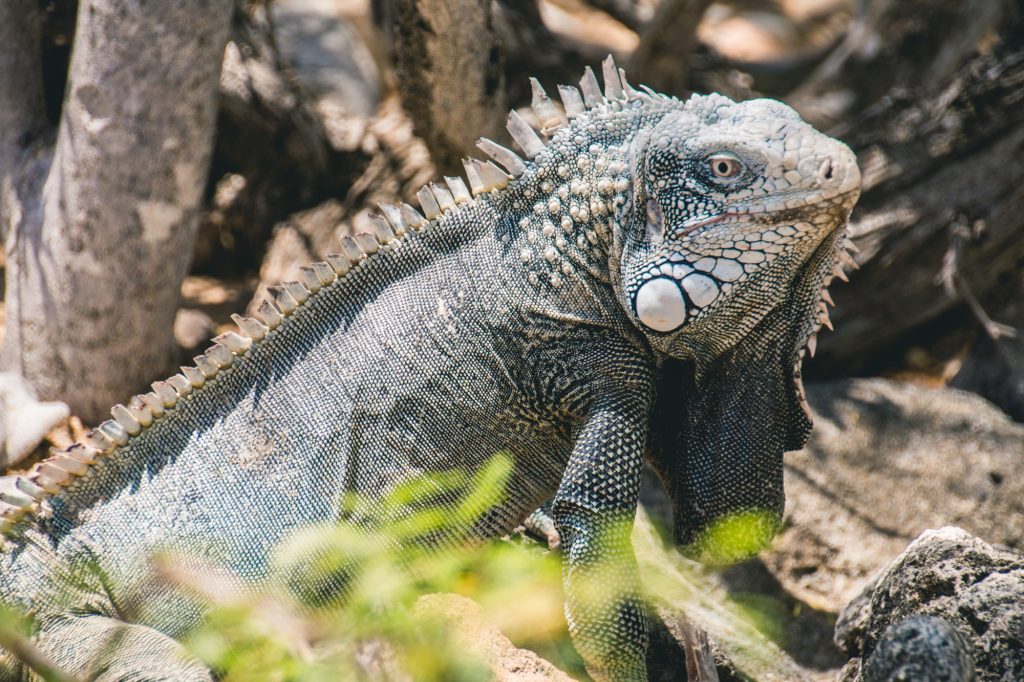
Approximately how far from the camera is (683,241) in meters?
3.60

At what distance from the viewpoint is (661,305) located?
12.0ft

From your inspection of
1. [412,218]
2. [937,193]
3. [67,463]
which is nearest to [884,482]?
[937,193]

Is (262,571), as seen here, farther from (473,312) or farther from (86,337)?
(86,337)

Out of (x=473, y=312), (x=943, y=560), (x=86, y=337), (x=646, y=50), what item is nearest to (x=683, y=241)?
(x=473, y=312)

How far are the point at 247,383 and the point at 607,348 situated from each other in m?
1.55

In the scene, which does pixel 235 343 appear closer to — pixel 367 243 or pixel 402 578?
pixel 367 243

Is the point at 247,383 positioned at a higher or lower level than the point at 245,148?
lower

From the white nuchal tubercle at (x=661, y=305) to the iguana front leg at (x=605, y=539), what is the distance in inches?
14.8

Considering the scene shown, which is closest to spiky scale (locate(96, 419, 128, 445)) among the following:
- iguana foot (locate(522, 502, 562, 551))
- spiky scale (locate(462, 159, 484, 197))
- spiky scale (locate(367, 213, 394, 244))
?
spiky scale (locate(367, 213, 394, 244))

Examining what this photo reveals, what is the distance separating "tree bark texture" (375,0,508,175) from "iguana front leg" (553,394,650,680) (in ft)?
9.58

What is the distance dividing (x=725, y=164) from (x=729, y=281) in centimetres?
43

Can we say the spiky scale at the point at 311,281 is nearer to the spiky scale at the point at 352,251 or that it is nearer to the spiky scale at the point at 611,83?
the spiky scale at the point at 352,251

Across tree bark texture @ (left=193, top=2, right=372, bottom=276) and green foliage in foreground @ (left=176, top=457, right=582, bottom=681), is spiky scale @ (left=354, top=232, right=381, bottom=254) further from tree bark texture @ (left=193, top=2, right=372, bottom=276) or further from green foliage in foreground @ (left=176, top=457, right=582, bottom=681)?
tree bark texture @ (left=193, top=2, right=372, bottom=276)

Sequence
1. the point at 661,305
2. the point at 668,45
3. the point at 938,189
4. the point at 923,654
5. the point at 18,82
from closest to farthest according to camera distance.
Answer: the point at 923,654, the point at 661,305, the point at 18,82, the point at 938,189, the point at 668,45
